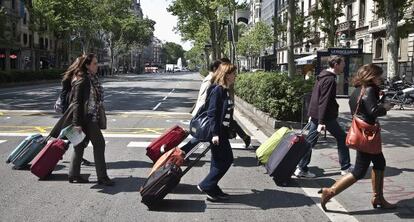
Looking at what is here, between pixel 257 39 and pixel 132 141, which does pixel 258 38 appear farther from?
pixel 132 141

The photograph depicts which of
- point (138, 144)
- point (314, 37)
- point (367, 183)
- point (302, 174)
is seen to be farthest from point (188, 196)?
point (314, 37)

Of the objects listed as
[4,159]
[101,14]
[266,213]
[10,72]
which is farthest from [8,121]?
[101,14]

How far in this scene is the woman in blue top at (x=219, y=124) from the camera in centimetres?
593

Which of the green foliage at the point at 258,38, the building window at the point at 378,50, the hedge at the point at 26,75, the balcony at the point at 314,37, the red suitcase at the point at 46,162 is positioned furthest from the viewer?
A: the green foliage at the point at 258,38

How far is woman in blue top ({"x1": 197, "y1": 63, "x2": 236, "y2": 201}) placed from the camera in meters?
5.93

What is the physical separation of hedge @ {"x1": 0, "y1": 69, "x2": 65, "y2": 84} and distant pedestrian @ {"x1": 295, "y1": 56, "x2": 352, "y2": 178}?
31942mm

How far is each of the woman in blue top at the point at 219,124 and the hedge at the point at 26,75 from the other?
32.6 m

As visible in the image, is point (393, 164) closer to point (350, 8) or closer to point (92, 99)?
point (92, 99)

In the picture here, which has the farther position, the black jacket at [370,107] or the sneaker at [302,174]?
the sneaker at [302,174]

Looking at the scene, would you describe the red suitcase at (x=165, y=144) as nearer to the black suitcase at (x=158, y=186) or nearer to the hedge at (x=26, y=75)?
the black suitcase at (x=158, y=186)

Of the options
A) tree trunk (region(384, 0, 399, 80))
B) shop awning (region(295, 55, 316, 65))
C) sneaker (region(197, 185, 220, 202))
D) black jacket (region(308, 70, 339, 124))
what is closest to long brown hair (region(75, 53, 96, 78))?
sneaker (region(197, 185, 220, 202))

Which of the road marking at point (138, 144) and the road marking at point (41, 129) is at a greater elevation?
the road marking at point (41, 129)

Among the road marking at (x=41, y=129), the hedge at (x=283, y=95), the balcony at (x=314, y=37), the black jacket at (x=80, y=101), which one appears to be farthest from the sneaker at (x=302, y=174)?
the balcony at (x=314, y=37)

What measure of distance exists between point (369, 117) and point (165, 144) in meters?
3.65
